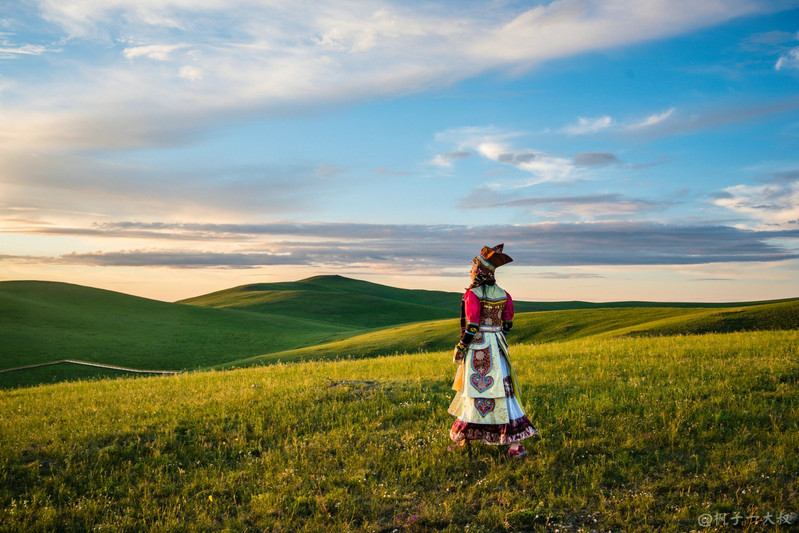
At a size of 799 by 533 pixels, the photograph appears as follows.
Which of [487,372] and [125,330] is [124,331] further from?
[487,372]

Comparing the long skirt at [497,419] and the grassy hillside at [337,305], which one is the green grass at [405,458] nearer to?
the long skirt at [497,419]

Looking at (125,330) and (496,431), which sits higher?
(496,431)

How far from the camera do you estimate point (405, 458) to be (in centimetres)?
987

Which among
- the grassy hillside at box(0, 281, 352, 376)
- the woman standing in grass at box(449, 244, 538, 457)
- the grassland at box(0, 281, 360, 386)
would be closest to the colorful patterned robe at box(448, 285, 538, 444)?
the woman standing in grass at box(449, 244, 538, 457)

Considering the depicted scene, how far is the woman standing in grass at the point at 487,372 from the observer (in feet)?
32.5

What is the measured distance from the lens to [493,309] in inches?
404

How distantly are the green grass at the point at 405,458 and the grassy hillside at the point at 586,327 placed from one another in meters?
18.2

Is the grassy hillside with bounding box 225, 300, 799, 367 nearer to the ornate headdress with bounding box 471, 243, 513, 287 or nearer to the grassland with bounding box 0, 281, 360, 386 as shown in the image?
the grassland with bounding box 0, 281, 360, 386

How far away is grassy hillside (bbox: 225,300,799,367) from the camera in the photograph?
1303 inches

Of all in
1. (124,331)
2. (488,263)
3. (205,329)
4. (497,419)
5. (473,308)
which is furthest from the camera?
(205,329)

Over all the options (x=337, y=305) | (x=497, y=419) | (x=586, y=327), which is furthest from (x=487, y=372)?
(x=337, y=305)

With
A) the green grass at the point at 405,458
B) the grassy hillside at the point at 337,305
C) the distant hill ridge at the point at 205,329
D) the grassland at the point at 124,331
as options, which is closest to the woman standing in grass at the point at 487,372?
the green grass at the point at 405,458

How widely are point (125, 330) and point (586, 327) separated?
5641cm

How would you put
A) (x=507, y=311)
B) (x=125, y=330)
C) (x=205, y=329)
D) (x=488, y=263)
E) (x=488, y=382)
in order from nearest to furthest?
(x=488, y=382), (x=488, y=263), (x=507, y=311), (x=125, y=330), (x=205, y=329)
